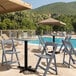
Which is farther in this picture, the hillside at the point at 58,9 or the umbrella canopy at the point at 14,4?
the hillside at the point at 58,9

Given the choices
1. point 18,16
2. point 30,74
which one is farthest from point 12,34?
point 18,16

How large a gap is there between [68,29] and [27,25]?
1106cm

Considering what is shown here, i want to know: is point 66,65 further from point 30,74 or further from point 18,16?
point 18,16

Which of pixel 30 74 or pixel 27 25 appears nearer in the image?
pixel 30 74

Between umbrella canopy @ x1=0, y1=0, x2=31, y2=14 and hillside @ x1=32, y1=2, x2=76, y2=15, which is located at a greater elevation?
hillside @ x1=32, y1=2, x2=76, y2=15

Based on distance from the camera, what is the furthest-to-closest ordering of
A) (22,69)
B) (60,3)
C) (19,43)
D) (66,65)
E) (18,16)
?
(60,3)
(18,16)
(19,43)
(66,65)
(22,69)

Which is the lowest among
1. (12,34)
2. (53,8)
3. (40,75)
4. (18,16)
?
→ (40,75)

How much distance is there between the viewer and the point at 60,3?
5615 inches

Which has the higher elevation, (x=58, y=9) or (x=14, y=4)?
(x=58, y=9)

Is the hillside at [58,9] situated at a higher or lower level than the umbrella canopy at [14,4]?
higher

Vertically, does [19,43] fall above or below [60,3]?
below

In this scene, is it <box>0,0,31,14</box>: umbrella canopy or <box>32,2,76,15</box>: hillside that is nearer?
<box>0,0,31,14</box>: umbrella canopy

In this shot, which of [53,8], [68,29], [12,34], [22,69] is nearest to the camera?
[22,69]

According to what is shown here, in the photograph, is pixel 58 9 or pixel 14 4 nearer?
pixel 14 4
